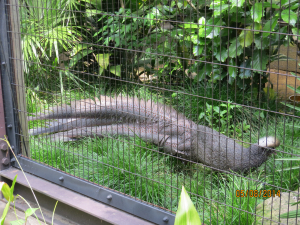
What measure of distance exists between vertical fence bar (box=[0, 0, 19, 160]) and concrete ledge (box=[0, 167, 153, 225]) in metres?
0.42

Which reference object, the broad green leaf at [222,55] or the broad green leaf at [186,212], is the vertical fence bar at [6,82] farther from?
the broad green leaf at [186,212]

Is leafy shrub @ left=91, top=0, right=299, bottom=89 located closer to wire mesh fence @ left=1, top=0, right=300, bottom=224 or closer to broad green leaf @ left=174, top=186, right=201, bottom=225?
wire mesh fence @ left=1, top=0, right=300, bottom=224

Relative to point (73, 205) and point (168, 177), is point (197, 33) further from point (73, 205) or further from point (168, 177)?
point (73, 205)

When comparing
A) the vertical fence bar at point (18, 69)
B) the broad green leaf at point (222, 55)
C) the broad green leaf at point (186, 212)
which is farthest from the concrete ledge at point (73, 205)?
the broad green leaf at point (222, 55)

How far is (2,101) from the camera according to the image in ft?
11.4

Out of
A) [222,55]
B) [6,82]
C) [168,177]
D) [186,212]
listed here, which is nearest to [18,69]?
[6,82]

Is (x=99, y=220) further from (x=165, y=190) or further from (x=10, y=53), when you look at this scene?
(x=10, y=53)

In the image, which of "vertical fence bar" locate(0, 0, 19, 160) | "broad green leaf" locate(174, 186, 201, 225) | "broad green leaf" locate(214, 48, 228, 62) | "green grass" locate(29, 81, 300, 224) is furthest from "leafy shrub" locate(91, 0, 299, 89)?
"vertical fence bar" locate(0, 0, 19, 160)

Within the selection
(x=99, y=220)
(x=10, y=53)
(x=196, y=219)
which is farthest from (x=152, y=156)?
(x=196, y=219)

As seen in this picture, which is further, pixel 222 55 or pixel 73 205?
pixel 222 55

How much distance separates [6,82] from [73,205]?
142 centimetres

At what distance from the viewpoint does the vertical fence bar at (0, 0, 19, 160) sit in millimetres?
3342

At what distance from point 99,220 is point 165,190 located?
22.8 inches

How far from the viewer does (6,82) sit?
3.46 meters
